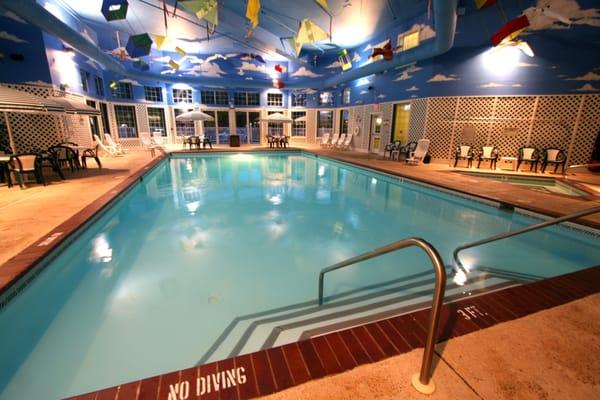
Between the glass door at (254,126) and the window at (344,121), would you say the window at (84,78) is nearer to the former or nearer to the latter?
the glass door at (254,126)

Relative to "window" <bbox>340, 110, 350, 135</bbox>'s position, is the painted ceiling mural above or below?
above

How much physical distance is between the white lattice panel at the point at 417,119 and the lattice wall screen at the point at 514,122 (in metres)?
0.03

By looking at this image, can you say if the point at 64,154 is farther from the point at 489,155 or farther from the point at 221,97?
the point at 489,155

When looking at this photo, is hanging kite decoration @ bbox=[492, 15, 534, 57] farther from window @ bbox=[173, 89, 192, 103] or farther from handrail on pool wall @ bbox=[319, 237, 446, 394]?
window @ bbox=[173, 89, 192, 103]

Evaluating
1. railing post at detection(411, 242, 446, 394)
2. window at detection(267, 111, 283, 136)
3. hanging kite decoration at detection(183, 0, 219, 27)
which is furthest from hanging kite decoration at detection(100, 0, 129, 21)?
window at detection(267, 111, 283, 136)

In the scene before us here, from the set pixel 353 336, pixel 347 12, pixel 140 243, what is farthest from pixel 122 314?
pixel 347 12

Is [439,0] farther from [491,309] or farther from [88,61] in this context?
[88,61]

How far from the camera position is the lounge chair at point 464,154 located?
941 centimetres

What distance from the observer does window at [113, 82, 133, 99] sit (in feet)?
47.8

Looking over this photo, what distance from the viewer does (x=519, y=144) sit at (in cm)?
947

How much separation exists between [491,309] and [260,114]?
1737 cm

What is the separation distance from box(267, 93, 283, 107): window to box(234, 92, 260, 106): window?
682 mm

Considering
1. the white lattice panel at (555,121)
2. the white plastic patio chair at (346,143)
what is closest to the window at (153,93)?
the white plastic patio chair at (346,143)

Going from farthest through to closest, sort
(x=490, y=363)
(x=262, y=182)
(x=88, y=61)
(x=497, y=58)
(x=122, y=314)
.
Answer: (x=88, y=61) < (x=497, y=58) < (x=262, y=182) < (x=122, y=314) < (x=490, y=363)
